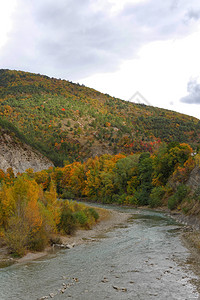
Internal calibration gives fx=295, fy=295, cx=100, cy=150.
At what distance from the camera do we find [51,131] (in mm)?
177375

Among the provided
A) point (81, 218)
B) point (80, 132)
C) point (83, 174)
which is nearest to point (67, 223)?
point (81, 218)

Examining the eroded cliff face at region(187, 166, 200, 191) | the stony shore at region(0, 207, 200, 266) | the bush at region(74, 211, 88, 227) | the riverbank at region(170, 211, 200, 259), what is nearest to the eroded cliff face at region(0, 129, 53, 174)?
the stony shore at region(0, 207, 200, 266)

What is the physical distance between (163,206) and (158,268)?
1722 inches

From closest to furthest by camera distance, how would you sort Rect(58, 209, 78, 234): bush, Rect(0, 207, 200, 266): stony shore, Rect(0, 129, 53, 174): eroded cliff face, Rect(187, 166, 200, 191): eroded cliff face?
Rect(0, 207, 200, 266): stony shore, Rect(58, 209, 78, 234): bush, Rect(187, 166, 200, 191): eroded cliff face, Rect(0, 129, 53, 174): eroded cliff face

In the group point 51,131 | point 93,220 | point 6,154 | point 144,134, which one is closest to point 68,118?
point 51,131

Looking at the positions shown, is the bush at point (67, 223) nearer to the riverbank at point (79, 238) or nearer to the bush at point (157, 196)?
the riverbank at point (79, 238)

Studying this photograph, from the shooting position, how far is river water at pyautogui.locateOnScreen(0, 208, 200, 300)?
14656 millimetres

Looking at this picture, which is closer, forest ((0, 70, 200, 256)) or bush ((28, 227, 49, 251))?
bush ((28, 227, 49, 251))

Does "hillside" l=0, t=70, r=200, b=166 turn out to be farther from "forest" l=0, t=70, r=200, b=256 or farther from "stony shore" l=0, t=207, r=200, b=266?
"stony shore" l=0, t=207, r=200, b=266

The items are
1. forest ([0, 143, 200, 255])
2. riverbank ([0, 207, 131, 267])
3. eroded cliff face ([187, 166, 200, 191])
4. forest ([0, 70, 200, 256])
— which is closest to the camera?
riverbank ([0, 207, 131, 267])

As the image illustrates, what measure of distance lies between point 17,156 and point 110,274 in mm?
103949

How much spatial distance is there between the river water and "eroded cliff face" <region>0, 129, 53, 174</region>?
9096 centimetres

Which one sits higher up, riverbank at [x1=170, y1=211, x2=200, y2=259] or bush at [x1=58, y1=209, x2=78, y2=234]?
bush at [x1=58, y1=209, x2=78, y2=234]

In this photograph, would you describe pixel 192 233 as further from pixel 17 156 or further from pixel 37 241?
pixel 17 156
